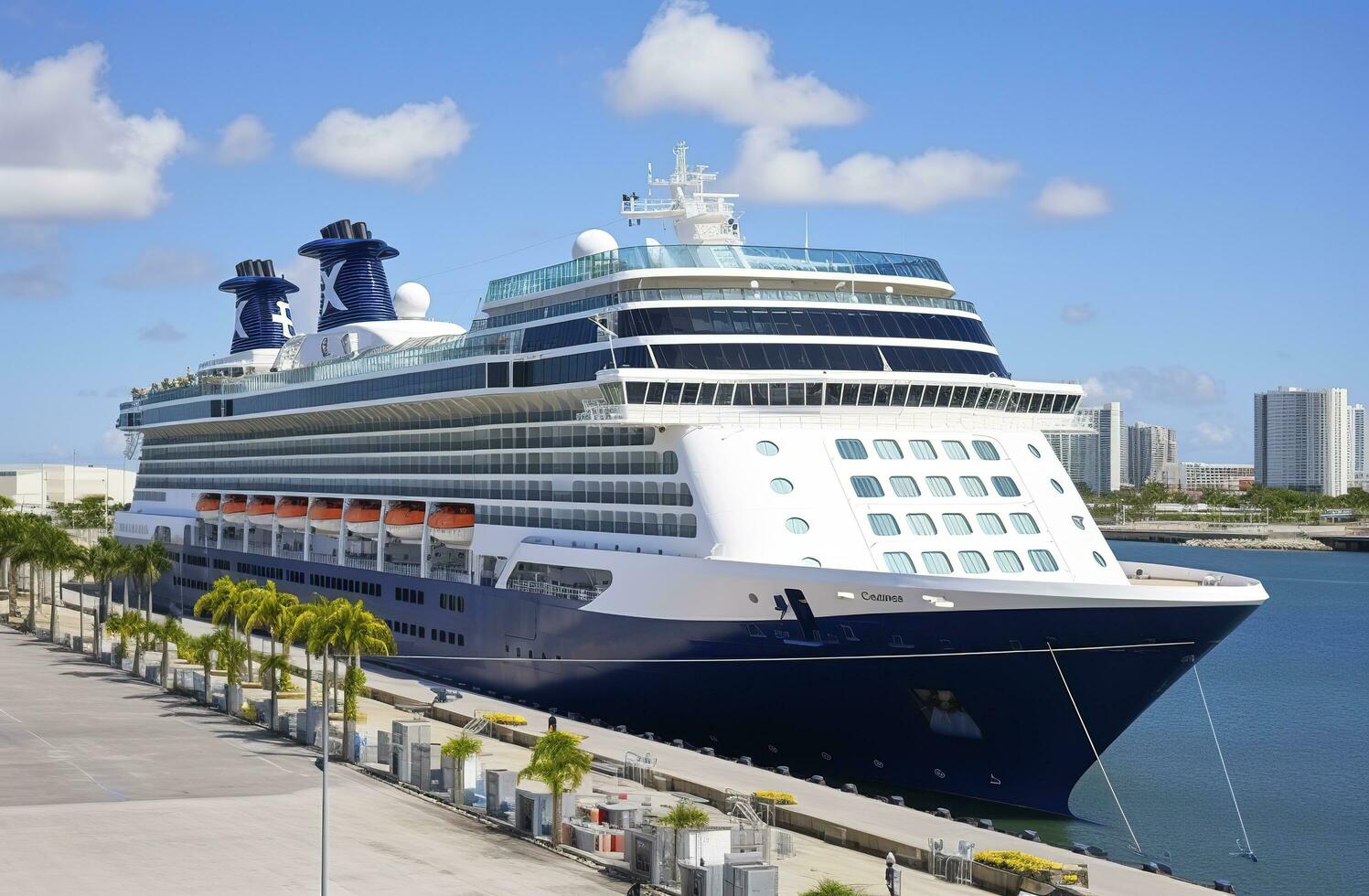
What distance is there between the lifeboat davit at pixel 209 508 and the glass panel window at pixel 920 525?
39.2 meters

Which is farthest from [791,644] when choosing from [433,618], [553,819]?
[433,618]

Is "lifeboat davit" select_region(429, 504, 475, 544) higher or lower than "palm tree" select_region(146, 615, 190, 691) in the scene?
higher

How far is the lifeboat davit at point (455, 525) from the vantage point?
4200 cm

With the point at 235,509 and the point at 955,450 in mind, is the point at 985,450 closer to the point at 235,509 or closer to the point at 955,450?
the point at 955,450

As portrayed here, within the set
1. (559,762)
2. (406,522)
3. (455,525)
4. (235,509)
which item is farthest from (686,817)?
(235,509)

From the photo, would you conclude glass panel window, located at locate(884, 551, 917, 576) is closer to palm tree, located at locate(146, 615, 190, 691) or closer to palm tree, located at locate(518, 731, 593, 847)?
palm tree, located at locate(518, 731, 593, 847)

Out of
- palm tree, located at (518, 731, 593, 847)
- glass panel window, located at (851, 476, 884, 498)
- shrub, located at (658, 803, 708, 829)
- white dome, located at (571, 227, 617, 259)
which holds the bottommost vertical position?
shrub, located at (658, 803, 708, 829)

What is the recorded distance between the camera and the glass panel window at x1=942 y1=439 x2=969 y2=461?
107 feet

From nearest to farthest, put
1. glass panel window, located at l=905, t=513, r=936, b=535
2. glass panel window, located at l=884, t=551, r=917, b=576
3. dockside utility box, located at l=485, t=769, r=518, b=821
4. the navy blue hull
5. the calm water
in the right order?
the navy blue hull → dockside utility box, located at l=485, t=769, r=518, b=821 → glass panel window, located at l=884, t=551, r=917, b=576 → the calm water → glass panel window, located at l=905, t=513, r=936, b=535

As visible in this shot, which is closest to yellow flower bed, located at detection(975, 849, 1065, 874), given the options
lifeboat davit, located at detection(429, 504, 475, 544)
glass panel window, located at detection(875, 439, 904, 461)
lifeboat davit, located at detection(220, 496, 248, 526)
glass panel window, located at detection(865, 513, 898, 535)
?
glass panel window, located at detection(865, 513, 898, 535)

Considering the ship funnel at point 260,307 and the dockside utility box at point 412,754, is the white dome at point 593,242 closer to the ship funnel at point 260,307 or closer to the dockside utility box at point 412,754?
the dockside utility box at point 412,754

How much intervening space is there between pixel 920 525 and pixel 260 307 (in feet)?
162

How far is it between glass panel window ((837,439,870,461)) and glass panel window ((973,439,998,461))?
3037 mm

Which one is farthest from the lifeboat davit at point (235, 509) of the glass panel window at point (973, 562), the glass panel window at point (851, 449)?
the glass panel window at point (973, 562)
